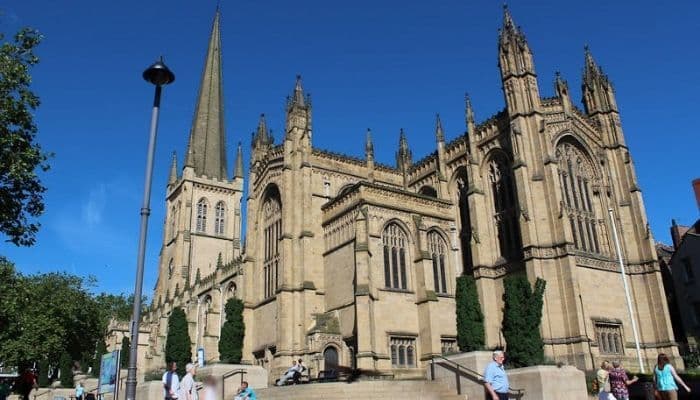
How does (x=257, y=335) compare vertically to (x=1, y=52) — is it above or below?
below

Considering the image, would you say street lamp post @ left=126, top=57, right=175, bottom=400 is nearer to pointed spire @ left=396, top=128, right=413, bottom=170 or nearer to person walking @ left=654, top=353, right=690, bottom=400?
person walking @ left=654, top=353, right=690, bottom=400

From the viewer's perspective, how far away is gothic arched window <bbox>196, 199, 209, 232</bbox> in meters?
74.2

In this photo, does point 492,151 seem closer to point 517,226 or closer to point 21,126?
point 517,226

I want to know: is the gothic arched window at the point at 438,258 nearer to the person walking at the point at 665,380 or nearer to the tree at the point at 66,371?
the person walking at the point at 665,380

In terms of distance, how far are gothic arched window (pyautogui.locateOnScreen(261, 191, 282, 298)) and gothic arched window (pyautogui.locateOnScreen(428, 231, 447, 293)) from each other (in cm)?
1084

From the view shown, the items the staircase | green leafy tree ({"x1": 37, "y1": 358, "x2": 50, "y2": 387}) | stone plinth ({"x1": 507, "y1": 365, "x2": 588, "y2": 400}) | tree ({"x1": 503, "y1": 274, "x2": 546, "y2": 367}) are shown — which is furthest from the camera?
green leafy tree ({"x1": 37, "y1": 358, "x2": 50, "y2": 387})

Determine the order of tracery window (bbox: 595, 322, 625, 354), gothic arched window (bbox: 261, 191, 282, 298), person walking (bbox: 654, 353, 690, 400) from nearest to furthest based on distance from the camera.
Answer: person walking (bbox: 654, 353, 690, 400), tracery window (bbox: 595, 322, 625, 354), gothic arched window (bbox: 261, 191, 282, 298)

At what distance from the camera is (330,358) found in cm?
3591

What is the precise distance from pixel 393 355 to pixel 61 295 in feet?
122

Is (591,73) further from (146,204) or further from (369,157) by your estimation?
(146,204)

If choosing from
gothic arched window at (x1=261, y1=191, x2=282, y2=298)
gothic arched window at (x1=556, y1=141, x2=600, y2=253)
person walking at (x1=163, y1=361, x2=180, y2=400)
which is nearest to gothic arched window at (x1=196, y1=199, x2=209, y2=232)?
gothic arched window at (x1=261, y1=191, x2=282, y2=298)

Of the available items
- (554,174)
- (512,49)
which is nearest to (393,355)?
(554,174)

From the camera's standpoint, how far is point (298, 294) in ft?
127

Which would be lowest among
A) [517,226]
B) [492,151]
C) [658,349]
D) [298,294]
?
[658,349]
